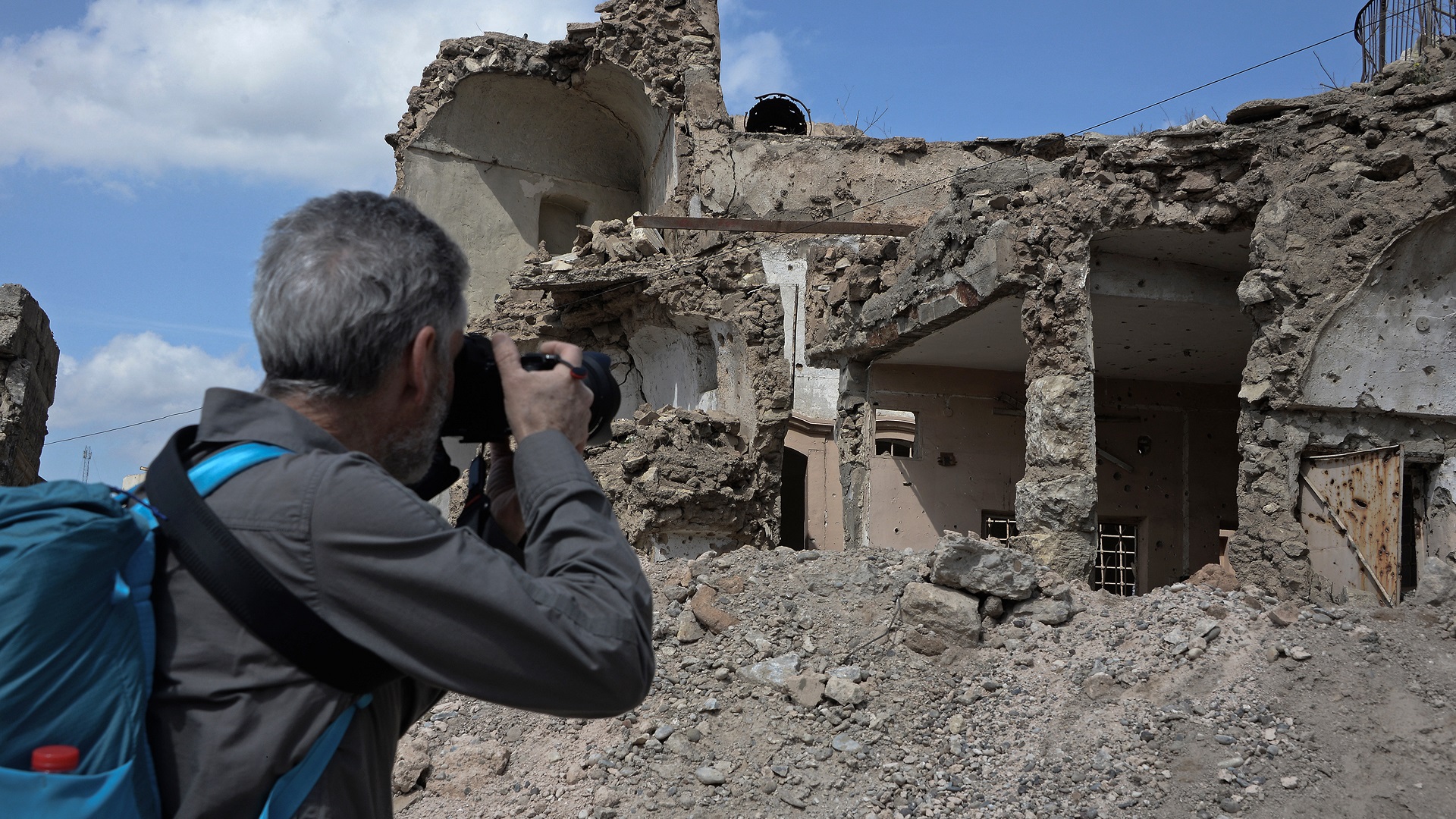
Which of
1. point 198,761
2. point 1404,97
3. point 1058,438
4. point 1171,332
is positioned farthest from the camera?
point 1171,332

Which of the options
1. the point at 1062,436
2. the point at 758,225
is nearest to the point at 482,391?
the point at 1062,436

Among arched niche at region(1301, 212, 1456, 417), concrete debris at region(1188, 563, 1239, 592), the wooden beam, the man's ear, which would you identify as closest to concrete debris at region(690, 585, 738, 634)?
concrete debris at region(1188, 563, 1239, 592)

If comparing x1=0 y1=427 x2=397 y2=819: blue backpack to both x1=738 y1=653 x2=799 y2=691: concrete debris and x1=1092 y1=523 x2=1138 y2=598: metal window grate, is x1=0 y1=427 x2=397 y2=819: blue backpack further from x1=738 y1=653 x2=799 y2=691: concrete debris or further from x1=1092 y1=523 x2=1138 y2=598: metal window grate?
x1=1092 y1=523 x2=1138 y2=598: metal window grate

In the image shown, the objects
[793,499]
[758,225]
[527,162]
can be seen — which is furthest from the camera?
[527,162]

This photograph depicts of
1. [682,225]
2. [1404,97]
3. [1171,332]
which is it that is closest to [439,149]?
[682,225]

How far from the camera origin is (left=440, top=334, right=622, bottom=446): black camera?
153cm

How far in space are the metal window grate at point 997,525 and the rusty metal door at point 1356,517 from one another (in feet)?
18.3

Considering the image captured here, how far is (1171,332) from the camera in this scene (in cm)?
911

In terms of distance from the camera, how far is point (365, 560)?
1193mm

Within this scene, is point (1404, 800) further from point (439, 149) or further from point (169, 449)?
point (439, 149)

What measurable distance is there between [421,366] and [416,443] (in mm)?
127

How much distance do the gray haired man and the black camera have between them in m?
0.08

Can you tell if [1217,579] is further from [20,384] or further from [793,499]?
[793,499]

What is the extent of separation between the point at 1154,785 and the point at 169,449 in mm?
4079
